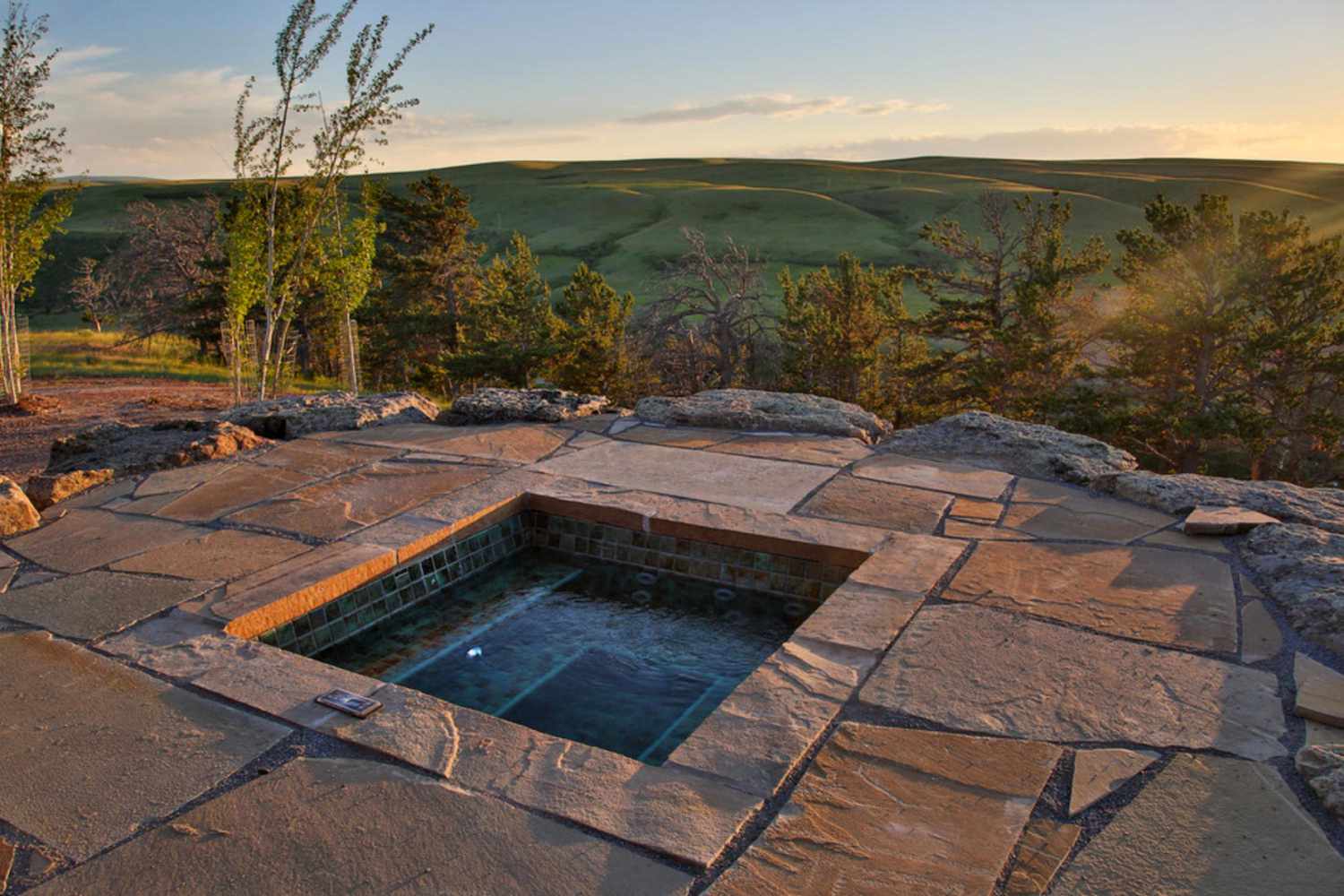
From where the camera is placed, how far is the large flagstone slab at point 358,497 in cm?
446

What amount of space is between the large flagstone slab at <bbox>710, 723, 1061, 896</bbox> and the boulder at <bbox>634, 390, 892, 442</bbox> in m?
3.87

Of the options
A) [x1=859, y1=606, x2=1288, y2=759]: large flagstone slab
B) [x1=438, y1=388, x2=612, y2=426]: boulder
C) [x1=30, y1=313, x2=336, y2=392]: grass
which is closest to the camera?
[x1=859, y1=606, x2=1288, y2=759]: large flagstone slab

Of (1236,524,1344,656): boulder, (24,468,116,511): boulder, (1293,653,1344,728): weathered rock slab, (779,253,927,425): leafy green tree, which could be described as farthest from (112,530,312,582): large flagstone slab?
(779,253,927,425): leafy green tree

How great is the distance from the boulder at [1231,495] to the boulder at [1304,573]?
367 millimetres

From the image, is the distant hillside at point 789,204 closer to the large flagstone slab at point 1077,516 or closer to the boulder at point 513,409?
the boulder at point 513,409

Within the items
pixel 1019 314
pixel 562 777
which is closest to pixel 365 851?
pixel 562 777

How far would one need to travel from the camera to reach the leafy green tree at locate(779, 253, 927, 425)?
Answer: 1800 centimetres

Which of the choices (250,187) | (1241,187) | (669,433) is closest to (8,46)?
(250,187)

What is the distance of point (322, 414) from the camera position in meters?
6.64

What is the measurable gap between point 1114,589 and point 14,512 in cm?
529

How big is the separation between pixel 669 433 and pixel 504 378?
46.6 feet

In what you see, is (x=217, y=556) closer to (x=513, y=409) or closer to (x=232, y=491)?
(x=232, y=491)

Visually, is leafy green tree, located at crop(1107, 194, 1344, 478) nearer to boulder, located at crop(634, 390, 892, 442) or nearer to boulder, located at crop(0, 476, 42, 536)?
boulder, located at crop(634, 390, 892, 442)

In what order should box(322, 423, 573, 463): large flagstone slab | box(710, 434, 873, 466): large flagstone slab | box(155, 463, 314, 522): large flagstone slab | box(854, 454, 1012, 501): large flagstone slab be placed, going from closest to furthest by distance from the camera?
box(155, 463, 314, 522): large flagstone slab → box(854, 454, 1012, 501): large flagstone slab → box(710, 434, 873, 466): large flagstone slab → box(322, 423, 573, 463): large flagstone slab
